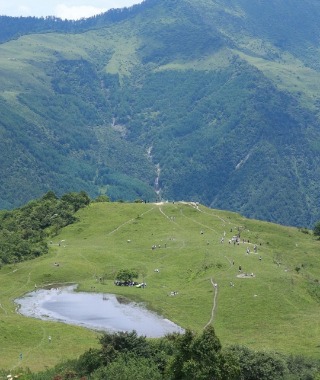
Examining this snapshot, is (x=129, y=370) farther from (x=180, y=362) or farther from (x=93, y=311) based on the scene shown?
(x=93, y=311)

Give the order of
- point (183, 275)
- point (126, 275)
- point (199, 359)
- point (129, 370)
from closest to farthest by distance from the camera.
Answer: point (199, 359)
point (129, 370)
point (126, 275)
point (183, 275)

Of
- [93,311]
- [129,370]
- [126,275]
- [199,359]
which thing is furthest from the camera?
[126,275]

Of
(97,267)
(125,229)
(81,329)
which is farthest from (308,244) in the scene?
(81,329)

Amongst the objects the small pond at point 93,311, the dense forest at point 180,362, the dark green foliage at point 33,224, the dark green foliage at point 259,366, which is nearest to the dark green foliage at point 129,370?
the dense forest at point 180,362

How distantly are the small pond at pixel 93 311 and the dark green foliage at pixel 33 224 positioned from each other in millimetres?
24756

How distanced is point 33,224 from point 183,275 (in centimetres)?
5706

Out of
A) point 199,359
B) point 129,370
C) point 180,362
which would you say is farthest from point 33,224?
point 199,359

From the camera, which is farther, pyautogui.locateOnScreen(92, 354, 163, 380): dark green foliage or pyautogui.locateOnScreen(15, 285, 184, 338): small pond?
pyautogui.locateOnScreen(15, 285, 184, 338): small pond

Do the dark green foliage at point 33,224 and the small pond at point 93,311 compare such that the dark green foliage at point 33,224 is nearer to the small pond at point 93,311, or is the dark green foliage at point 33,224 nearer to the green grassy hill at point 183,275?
the green grassy hill at point 183,275

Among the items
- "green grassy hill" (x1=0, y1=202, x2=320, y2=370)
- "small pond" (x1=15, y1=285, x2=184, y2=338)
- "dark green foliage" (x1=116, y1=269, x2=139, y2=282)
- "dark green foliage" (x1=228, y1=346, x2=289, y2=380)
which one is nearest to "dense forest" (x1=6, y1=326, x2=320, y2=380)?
"dark green foliage" (x1=228, y1=346, x2=289, y2=380)

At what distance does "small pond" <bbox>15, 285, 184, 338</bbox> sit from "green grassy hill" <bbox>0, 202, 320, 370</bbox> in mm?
2447

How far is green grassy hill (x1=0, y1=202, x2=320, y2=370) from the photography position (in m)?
99.7

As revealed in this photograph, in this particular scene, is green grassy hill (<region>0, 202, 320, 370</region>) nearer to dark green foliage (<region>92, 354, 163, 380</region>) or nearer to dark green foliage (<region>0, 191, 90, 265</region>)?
dark green foliage (<region>0, 191, 90, 265</region>)

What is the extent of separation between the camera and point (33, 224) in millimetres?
178875
